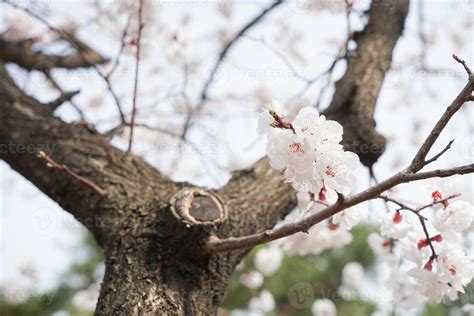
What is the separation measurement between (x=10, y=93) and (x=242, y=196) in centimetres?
100

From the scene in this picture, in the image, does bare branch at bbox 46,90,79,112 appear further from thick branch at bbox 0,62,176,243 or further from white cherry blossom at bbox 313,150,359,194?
white cherry blossom at bbox 313,150,359,194

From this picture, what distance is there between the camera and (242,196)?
4.85 ft

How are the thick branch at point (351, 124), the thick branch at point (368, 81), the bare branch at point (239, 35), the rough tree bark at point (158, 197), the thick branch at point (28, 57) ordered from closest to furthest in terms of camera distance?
the rough tree bark at point (158, 197), the thick branch at point (351, 124), the thick branch at point (368, 81), the bare branch at point (239, 35), the thick branch at point (28, 57)

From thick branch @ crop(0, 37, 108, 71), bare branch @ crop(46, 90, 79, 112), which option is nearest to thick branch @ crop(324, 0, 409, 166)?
bare branch @ crop(46, 90, 79, 112)

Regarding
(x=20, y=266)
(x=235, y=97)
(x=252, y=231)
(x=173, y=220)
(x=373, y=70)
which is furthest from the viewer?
(x=20, y=266)

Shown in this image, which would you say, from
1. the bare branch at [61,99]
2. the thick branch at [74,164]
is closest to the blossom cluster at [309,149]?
the thick branch at [74,164]

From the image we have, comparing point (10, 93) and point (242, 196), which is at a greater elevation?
point (10, 93)

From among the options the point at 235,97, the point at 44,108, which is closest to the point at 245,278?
the point at 235,97

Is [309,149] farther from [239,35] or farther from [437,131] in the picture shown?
[239,35]

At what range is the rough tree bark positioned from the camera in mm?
1188

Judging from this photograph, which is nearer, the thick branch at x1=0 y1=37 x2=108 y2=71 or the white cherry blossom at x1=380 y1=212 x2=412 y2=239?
the white cherry blossom at x1=380 y1=212 x2=412 y2=239

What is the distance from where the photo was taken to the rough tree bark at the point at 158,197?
1188 mm

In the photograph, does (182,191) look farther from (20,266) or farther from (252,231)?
(20,266)

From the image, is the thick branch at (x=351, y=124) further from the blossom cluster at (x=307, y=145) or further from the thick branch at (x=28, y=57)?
the thick branch at (x=28, y=57)
